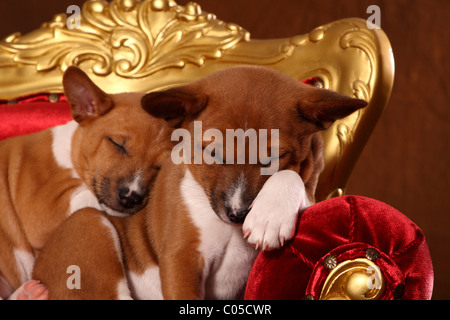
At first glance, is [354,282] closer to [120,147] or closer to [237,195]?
[237,195]

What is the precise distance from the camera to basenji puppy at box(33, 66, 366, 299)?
1146 millimetres

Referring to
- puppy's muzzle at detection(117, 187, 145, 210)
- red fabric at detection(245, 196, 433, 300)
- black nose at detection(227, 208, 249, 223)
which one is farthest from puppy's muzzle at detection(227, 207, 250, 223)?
puppy's muzzle at detection(117, 187, 145, 210)

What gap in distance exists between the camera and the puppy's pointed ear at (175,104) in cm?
121

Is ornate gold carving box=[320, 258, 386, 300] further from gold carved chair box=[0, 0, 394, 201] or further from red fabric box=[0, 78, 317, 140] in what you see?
red fabric box=[0, 78, 317, 140]

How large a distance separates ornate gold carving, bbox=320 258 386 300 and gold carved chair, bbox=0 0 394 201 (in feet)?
3.34

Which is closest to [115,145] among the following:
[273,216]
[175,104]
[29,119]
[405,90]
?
[175,104]

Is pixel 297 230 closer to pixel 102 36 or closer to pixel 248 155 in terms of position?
pixel 248 155

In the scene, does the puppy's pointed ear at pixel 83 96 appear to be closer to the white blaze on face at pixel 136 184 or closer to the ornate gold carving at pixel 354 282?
the white blaze on face at pixel 136 184

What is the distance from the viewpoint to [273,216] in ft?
3.58

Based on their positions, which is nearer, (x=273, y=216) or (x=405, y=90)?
(x=273, y=216)

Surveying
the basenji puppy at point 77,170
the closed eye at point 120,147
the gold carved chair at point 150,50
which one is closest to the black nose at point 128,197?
the basenji puppy at point 77,170

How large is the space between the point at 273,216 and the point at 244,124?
0.77ft
